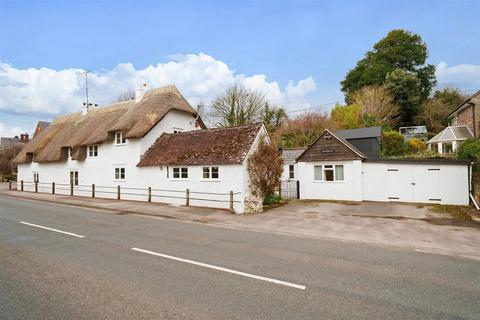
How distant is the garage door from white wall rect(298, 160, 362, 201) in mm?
1991

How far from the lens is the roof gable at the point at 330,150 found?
66.7ft

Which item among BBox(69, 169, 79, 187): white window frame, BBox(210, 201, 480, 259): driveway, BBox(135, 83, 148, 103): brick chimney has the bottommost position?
BBox(210, 201, 480, 259): driveway

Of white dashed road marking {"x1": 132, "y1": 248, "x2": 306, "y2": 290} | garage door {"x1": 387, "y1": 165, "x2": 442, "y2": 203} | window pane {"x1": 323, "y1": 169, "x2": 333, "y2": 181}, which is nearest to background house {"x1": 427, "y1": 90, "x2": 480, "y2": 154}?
garage door {"x1": 387, "y1": 165, "x2": 442, "y2": 203}

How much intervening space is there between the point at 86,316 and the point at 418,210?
1672 centimetres

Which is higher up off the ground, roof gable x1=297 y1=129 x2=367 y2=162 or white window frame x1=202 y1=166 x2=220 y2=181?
roof gable x1=297 y1=129 x2=367 y2=162

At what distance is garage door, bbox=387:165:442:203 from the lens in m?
18.7

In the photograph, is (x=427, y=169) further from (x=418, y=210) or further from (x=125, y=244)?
(x=125, y=244)

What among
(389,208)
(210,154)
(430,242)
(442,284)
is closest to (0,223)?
(210,154)

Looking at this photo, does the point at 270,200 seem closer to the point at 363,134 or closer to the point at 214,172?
the point at 214,172

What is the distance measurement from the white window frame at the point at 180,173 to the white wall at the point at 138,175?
0.86 ft

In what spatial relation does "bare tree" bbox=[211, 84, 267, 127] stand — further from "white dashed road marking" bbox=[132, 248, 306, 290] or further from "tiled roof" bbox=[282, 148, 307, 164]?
"white dashed road marking" bbox=[132, 248, 306, 290]

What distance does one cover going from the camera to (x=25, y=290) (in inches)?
205

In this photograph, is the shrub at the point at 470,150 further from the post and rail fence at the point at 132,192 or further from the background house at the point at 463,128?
the post and rail fence at the point at 132,192

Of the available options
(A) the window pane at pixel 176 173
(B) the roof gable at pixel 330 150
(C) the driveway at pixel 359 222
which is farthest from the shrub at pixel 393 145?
(A) the window pane at pixel 176 173
